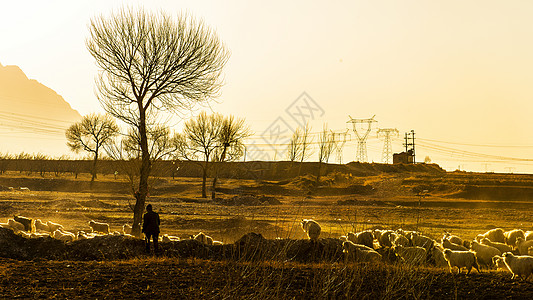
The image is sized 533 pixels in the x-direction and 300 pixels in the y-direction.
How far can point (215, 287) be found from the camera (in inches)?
399

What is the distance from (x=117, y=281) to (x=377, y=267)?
589cm

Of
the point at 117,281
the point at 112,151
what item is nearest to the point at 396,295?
the point at 117,281

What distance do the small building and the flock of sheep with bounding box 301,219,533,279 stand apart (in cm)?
8879

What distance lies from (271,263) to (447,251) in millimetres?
6218

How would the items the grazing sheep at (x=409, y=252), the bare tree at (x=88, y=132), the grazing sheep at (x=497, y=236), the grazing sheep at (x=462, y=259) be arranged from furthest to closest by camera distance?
the bare tree at (x=88, y=132), the grazing sheep at (x=497, y=236), the grazing sheep at (x=409, y=252), the grazing sheep at (x=462, y=259)

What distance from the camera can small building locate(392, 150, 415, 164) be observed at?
107 m

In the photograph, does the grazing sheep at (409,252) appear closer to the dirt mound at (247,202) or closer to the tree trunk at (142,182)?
the tree trunk at (142,182)

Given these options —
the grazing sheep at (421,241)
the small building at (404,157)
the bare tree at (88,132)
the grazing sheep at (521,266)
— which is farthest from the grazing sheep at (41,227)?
the small building at (404,157)

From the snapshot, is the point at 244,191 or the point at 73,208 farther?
the point at 244,191

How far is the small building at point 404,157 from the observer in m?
107

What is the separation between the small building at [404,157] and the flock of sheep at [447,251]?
88787mm

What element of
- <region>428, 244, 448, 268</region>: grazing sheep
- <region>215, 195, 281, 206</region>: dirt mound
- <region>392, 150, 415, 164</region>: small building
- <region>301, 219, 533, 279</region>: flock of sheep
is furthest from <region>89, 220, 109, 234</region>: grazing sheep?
<region>392, 150, 415, 164</region>: small building

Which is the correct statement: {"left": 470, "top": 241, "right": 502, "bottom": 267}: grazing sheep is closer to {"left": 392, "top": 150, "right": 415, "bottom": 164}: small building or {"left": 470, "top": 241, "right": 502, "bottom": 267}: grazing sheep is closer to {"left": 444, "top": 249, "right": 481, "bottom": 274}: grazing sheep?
{"left": 444, "top": 249, "right": 481, "bottom": 274}: grazing sheep

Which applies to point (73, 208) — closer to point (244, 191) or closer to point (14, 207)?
point (14, 207)
